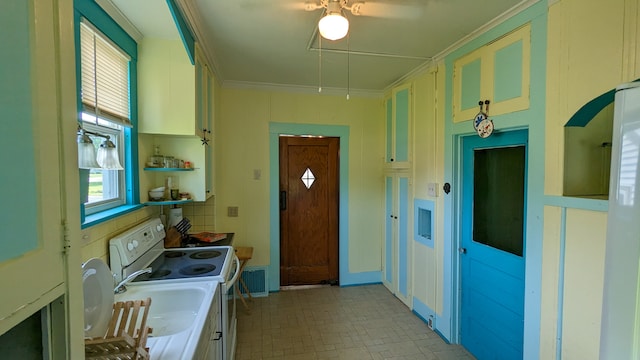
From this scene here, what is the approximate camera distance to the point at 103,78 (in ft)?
5.49

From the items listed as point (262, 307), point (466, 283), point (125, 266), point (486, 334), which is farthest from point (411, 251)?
point (125, 266)

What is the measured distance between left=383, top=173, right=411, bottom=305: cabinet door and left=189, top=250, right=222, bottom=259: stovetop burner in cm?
209

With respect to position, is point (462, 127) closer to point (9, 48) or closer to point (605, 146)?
point (605, 146)

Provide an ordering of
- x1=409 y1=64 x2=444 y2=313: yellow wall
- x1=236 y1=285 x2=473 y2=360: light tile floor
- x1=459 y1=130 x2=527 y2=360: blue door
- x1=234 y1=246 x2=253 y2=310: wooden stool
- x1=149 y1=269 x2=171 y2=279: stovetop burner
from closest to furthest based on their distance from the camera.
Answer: x1=149 y1=269 x2=171 y2=279: stovetop burner, x1=459 y1=130 x2=527 y2=360: blue door, x1=236 y1=285 x2=473 y2=360: light tile floor, x1=409 y1=64 x2=444 y2=313: yellow wall, x1=234 y1=246 x2=253 y2=310: wooden stool

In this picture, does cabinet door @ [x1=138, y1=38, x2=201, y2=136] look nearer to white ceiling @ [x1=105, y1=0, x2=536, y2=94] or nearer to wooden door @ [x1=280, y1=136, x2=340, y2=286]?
white ceiling @ [x1=105, y1=0, x2=536, y2=94]

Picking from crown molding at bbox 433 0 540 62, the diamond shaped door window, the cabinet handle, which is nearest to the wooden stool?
the cabinet handle

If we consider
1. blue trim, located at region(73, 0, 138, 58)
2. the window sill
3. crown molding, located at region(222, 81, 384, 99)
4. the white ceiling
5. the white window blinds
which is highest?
the white ceiling

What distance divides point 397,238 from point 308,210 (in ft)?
3.91

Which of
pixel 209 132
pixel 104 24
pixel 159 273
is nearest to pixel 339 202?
pixel 209 132

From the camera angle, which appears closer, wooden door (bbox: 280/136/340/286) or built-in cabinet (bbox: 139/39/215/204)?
built-in cabinet (bbox: 139/39/215/204)

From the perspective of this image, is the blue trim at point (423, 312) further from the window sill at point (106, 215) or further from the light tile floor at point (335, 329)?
the window sill at point (106, 215)

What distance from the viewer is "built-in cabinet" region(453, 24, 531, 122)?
1881mm

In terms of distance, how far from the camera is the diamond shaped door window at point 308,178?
3.85m

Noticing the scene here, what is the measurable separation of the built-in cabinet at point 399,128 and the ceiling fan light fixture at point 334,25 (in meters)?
1.69
